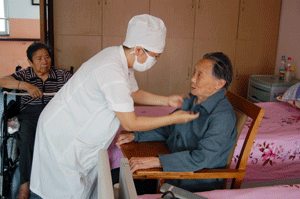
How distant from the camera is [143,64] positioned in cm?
155

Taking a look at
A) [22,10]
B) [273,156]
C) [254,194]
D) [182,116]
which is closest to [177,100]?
[182,116]

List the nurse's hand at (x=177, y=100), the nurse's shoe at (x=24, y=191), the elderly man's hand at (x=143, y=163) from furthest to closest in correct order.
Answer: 1. the nurse's shoe at (x=24, y=191)
2. the nurse's hand at (x=177, y=100)
3. the elderly man's hand at (x=143, y=163)

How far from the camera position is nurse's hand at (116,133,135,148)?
1663mm

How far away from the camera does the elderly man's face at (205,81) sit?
1533 millimetres

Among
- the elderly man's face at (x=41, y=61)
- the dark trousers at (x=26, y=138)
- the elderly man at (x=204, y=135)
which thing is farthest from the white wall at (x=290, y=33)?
the dark trousers at (x=26, y=138)

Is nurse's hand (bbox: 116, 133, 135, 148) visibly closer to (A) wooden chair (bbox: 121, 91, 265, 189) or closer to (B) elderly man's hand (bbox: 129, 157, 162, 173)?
(A) wooden chair (bbox: 121, 91, 265, 189)

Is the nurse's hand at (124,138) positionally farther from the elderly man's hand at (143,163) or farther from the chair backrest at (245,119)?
the chair backrest at (245,119)

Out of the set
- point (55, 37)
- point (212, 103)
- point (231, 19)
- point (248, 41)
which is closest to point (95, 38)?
point (55, 37)

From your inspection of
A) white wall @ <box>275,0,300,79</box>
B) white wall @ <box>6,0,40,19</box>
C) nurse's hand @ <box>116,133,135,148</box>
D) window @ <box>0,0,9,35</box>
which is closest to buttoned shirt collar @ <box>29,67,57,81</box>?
nurse's hand @ <box>116,133,135,148</box>

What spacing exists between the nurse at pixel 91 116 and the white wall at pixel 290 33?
2.75 m

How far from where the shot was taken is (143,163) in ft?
4.47

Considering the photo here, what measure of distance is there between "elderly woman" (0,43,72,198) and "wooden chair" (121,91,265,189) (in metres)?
1.05

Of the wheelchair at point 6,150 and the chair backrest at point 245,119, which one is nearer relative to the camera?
the chair backrest at point 245,119

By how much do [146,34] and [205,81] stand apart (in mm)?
423
